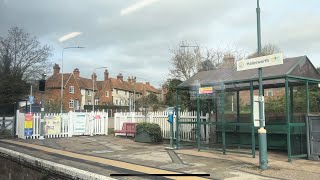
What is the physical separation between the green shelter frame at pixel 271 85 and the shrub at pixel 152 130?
126 inches

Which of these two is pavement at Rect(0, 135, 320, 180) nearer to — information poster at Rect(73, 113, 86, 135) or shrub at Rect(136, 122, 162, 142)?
shrub at Rect(136, 122, 162, 142)

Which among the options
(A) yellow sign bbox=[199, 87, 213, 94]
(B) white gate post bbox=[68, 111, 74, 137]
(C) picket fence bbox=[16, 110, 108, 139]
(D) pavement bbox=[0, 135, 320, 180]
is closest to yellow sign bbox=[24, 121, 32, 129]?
(C) picket fence bbox=[16, 110, 108, 139]

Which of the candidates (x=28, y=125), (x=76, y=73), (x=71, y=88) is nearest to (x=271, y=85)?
(x=28, y=125)

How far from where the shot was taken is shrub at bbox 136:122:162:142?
21.5m

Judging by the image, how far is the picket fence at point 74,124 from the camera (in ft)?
81.3

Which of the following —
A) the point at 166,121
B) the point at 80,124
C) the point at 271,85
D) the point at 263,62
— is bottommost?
the point at 80,124

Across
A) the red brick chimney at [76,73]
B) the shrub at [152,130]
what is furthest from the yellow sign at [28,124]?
the red brick chimney at [76,73]

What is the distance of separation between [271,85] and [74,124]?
47.9 ft

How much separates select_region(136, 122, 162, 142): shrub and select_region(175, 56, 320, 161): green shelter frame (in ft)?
10.5

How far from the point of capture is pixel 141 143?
21359 mm

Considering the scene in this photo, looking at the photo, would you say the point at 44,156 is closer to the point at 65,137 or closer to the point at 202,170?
the point at 202,170

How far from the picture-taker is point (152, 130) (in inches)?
849

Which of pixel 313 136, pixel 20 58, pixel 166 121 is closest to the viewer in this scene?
pixel 313 136

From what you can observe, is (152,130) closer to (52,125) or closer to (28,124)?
(52,125)
